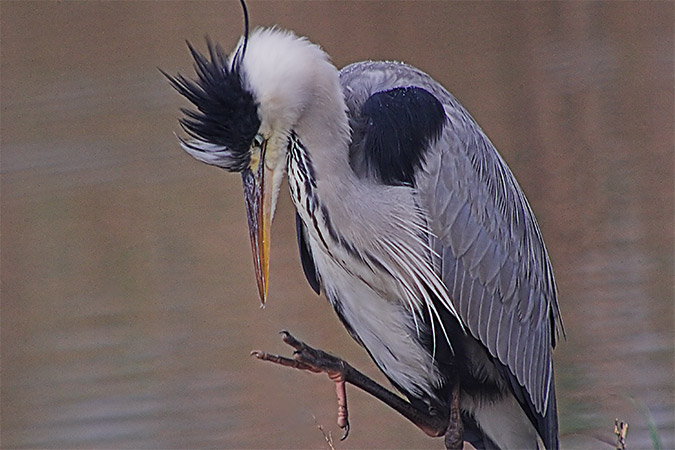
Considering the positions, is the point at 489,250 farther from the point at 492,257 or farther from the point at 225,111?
the point at 225,111

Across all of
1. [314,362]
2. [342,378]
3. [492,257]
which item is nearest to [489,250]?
[492,257]

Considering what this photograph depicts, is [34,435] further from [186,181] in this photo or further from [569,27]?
[569,27]

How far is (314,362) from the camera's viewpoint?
9.37 feet

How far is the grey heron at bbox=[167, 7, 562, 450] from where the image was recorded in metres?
2.93

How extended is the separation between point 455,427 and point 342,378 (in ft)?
1.72

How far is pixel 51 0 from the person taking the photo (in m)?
9.30

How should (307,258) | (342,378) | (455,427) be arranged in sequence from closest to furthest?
(342,378)
(455,427)
(307,258)

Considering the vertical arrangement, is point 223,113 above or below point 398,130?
above

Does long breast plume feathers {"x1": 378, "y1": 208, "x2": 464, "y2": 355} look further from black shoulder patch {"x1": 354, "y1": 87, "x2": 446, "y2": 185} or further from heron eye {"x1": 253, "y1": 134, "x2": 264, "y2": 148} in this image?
heron eye {"x1": 253, "y1": 134, "x2": 264, "y2": 148}

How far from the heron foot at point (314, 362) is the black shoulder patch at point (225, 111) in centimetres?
44

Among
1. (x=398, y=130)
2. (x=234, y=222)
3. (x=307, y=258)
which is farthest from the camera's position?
(x=234, y=222)

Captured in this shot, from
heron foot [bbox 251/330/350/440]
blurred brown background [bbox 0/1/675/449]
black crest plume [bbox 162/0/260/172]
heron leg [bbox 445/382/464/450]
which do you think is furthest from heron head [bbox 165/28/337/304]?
blurred brown background [bbox 0/1/675/449]

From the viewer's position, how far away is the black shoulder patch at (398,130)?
3146 mm

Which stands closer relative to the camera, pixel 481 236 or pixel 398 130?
pixel 398 130
